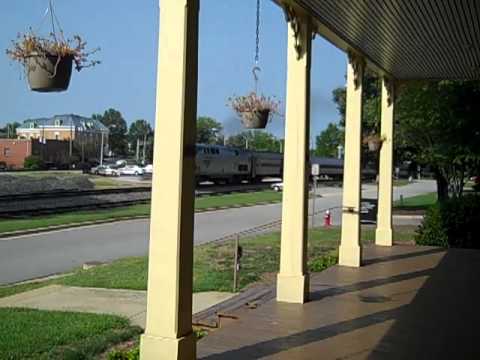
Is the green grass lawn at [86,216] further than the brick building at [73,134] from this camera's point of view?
No

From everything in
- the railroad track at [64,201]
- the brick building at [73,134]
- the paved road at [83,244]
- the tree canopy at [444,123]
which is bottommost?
the paved road at [83,244]

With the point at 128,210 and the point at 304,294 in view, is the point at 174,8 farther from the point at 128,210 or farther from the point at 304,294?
the point at 128,210

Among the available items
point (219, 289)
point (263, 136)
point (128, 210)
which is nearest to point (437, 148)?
point (219, 289)

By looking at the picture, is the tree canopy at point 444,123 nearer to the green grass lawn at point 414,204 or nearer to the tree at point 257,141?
the green grass lawn at point 414,204

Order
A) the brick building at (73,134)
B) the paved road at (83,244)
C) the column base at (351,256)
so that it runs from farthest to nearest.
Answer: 1. the brick building at (73,134)
2. the paved road at (83,244)
3. the column base at (351,256)

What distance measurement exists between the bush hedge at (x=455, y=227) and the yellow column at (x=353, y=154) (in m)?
4.84

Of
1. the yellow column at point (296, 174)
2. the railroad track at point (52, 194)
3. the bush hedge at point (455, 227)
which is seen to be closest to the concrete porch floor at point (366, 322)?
the yellow column at point (296, 174)

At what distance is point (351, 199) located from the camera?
33.3 feet

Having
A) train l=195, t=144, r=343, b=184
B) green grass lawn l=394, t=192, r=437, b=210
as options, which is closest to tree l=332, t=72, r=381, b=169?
green grass lawn l=394, t=192, r=437, b=210

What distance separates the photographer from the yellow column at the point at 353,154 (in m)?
9.98

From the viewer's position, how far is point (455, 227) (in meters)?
14.4

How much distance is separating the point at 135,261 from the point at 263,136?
99.0 metres

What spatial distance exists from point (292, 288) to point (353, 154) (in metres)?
3.26

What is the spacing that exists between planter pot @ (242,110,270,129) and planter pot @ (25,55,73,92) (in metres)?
3.09
